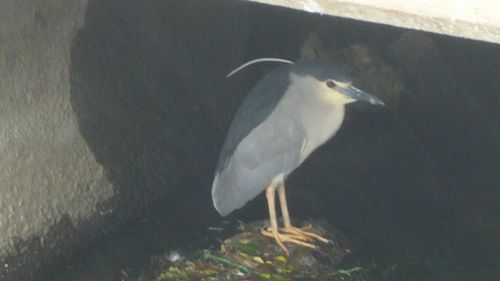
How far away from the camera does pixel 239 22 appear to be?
572 cm

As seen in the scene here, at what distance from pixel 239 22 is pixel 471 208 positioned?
1.59m

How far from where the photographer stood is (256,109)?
14.2 feet

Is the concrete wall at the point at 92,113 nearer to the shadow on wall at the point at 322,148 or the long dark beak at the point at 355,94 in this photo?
the shadow on wall at the point at 322,148

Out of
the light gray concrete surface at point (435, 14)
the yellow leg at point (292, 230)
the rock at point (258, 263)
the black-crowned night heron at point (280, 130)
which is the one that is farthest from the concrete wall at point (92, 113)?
the light gray concrete surface at point (435, 14)

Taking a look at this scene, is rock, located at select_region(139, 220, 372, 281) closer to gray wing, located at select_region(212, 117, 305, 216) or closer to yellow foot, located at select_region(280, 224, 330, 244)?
yellow foot, located at select_region(280, 224, 330, 244)

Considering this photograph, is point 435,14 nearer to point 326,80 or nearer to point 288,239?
point 326,80

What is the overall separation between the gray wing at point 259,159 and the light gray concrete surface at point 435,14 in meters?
1.41

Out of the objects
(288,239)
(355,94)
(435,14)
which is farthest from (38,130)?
(435,14)

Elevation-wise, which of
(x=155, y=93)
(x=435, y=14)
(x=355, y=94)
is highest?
(x=435, y=14)

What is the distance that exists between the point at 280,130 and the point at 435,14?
1.61 m

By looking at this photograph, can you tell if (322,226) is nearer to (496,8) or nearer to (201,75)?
(201,75)

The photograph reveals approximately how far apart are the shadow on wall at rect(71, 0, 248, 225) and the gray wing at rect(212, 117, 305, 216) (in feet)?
2.08

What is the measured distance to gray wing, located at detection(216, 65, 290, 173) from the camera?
4312 millimetres

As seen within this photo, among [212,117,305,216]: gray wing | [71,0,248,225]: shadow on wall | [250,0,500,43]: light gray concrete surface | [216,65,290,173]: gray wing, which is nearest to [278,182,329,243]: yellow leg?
[212,117,305,216]: gray wing
